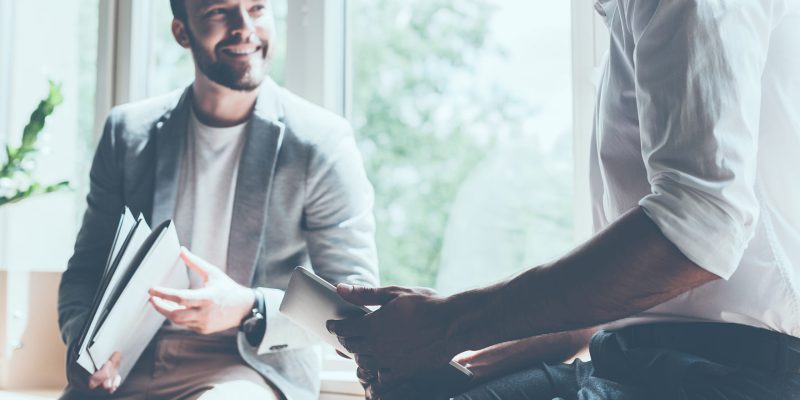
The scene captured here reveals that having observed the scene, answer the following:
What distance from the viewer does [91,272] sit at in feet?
5.46

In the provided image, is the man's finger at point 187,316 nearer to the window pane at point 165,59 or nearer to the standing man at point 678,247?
the standing man at point 678,247

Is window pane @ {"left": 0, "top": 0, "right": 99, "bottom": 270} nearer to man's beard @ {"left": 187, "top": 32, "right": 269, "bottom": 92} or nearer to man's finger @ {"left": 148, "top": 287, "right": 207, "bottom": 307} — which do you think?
man's beard @ {"left": 187, "top": 32, "right": 269, "bottom": 92}

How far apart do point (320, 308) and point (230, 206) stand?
0.72 m

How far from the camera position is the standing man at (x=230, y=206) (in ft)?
4.85

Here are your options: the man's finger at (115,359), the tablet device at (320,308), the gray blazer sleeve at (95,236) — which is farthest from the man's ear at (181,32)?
the tablet device at (320,308)

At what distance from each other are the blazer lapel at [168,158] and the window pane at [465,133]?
434 millimetres

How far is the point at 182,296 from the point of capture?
4.56 ft

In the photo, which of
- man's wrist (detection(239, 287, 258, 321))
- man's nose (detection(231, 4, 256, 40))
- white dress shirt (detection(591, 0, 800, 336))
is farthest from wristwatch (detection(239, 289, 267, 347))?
white dress shirt (detection(591, 0, 800, 336))

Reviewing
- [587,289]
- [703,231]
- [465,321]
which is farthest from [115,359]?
[703,231]

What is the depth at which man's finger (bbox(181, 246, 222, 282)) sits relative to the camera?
1399mm

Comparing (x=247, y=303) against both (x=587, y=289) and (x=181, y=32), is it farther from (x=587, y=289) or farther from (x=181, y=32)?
(x=587, y=289)

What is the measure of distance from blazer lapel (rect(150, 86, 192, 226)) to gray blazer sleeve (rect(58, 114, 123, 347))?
10 centimetres

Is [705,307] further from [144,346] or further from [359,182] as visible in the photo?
[144,346]

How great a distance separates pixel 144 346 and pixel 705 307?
3.61 ft
